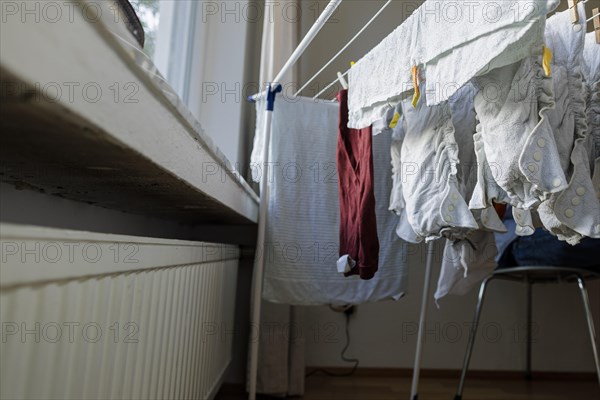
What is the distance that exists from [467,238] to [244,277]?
3.31ft

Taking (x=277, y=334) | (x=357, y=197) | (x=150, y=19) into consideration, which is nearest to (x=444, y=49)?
(x=357, y=197)

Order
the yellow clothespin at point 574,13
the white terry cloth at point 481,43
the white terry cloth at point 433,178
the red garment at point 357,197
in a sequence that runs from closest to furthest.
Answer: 1. the white terry cloth at point 481,43
2. the yellow clothespin at point 574,13
3. the white terry cloth at point 433,178
4. the red garment at point 357,197

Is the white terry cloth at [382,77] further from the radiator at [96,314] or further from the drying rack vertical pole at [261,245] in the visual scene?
the radiator at [96,314]

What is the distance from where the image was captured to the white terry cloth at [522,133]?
67 centimetres

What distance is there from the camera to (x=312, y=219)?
1.46 metres

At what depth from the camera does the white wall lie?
1918 millimetres

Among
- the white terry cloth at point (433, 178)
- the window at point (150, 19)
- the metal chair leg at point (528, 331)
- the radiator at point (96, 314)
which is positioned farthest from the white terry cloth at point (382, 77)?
the metal chair leg at point (528, 331)

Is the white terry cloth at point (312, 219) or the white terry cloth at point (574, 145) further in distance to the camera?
the white terry cloth at point (312, 219)

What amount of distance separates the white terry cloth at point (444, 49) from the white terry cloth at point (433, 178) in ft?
0.35

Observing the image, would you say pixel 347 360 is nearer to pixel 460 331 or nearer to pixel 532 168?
pixel 460 331

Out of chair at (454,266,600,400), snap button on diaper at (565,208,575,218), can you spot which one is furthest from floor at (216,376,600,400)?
snap button on diaper at (565,208,575,218)

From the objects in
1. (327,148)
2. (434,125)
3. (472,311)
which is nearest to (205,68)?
(327,148)

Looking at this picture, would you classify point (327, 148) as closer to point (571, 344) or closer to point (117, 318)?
point (117, 318)

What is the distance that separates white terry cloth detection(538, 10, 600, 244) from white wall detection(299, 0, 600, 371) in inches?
49.6
